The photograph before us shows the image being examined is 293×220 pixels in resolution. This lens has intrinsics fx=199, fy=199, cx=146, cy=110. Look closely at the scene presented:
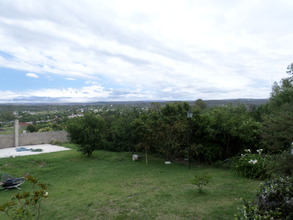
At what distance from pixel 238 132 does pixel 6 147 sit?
50.3 ft

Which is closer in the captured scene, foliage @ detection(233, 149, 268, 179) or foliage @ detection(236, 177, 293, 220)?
foliage @ detection(236, 177, 293, 220)

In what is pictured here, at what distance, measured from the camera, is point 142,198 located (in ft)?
16.1

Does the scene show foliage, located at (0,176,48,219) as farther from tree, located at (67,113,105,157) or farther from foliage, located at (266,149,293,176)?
tree, located at (67,113,105,157)

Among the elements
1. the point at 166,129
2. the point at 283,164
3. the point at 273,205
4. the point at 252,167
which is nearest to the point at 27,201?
the point at 273,205

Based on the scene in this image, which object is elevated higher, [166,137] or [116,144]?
[166,137]

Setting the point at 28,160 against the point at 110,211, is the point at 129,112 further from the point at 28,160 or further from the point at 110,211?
the point at 110,211

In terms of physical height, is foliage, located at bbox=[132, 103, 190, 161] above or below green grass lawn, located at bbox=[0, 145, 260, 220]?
above

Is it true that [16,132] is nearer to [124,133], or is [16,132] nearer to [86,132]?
[86,132]

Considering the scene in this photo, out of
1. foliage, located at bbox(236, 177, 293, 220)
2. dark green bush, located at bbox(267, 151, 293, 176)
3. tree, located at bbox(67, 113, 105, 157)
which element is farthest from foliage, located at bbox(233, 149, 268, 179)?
tree, located at bbox(67, 113, 105, 157)

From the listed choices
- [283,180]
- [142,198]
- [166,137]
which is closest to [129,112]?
[166,137]

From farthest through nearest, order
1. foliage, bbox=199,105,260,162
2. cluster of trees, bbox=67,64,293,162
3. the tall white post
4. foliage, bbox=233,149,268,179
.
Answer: the tall white post < cluster of trees, bbox=67,64,293,162 < foliage, bbox=199,105,260,162 < foliage, bbox=233,149,268,179

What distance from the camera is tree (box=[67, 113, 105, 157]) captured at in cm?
1076

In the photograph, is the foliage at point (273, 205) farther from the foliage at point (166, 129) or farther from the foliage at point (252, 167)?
the foliage at point (166, 129)

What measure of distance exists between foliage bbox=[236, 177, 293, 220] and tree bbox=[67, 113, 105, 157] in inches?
354
